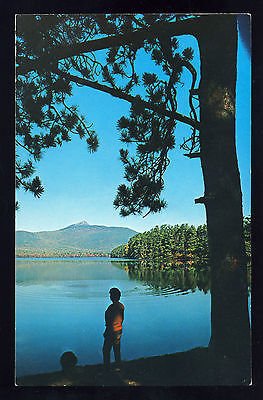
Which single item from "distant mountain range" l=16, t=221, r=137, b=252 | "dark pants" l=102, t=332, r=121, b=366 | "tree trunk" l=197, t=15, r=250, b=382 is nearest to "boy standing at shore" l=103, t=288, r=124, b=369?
"dark pants" l=102, t=332, r=121, b=366

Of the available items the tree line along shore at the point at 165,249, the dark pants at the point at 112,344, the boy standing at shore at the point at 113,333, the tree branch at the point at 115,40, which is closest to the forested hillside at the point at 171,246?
the tree line along shore at the point at 165,249

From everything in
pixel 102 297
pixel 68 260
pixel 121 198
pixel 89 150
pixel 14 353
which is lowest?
pixel 14 353

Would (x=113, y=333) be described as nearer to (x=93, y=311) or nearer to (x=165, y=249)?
(x=93, y=311)

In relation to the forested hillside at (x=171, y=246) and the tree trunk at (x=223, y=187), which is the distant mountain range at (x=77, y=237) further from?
the tree trunk at (x=223, y=187)

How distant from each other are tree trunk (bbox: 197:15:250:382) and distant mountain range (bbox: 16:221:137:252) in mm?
465

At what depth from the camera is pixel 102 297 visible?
→ 3131 mm

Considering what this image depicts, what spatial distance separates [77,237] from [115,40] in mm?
1044

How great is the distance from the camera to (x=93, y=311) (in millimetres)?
3123

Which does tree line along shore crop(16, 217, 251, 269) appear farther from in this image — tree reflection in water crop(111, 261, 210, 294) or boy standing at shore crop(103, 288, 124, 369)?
boy standing at shore crop(103, 288, 124, 369)

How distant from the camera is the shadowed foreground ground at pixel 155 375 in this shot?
304 cm

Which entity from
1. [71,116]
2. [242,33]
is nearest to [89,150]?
[71,116]

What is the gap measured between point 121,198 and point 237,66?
0.91m

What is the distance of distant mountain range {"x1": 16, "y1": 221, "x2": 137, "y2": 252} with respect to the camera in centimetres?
311

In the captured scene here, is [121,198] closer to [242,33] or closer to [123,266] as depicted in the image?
[123,266]
